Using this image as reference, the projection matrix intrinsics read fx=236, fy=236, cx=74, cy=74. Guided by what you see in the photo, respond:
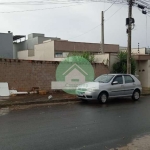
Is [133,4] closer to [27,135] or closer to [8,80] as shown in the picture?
[8,80]

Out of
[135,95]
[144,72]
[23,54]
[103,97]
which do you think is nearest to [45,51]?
[23,54]

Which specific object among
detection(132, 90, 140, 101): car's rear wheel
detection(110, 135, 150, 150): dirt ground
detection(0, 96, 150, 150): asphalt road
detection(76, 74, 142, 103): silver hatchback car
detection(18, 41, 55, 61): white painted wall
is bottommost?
detection(110, 135, 150, 150): dirt ground

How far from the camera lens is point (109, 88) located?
12.6 metres

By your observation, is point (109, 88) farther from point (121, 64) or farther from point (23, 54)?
point (23, 54)

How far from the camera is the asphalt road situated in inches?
216

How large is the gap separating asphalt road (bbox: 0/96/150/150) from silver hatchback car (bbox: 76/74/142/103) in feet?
8.99

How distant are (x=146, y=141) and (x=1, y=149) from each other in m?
3.41

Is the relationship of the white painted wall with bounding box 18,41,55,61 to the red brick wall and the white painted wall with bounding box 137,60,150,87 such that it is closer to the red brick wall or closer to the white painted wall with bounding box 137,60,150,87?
the white painted wall with bounding box 137,60,150,87

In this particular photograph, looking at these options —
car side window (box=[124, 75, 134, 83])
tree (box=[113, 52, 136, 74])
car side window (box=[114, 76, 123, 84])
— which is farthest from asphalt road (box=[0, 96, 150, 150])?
tree (box=[113, 52, 136, 74])

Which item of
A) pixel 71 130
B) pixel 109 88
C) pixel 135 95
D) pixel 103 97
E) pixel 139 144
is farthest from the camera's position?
pixel 135 95

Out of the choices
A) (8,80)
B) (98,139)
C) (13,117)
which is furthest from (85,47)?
(98,139)

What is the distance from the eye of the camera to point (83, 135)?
628cm

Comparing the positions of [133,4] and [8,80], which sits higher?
[133,4]

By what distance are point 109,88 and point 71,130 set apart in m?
6.19
